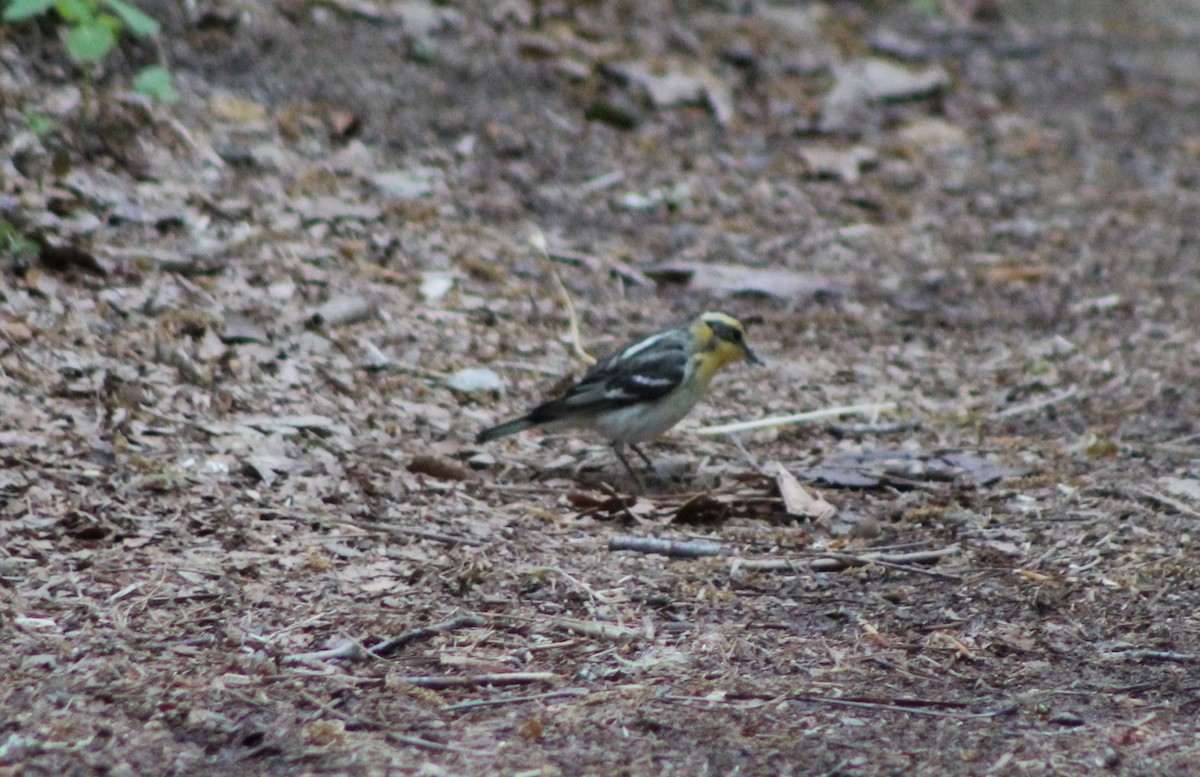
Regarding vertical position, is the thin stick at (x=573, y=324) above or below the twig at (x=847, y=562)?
below

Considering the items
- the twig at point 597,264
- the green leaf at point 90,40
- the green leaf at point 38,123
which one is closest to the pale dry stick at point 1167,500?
the twig at point 597,264

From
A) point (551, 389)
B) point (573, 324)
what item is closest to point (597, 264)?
point (573, 324)

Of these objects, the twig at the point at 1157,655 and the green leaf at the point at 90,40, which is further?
the green leaf at the point at 90,40

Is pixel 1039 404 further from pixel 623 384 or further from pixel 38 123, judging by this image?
pixel 38 123

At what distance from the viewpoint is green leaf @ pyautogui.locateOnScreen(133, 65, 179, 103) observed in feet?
28.9

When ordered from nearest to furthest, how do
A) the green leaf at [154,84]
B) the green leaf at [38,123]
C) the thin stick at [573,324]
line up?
the thin stick at [573,324], the green leaf at [38,123], the green leaf at [154,84]

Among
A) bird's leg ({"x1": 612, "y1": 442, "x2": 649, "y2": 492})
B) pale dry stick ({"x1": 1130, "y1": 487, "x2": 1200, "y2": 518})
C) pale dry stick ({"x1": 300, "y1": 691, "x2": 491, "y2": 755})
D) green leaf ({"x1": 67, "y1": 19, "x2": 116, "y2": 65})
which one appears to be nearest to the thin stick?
bird's leg ({"x1": 612, "y1": 442, "x2": 649, "y2": 492})

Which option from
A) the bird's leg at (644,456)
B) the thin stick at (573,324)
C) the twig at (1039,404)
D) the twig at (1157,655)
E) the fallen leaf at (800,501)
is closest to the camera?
the twig at (1157,655)

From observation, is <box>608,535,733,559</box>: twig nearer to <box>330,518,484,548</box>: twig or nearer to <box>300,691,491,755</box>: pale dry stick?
<box>330,518,484,548</box>: twig

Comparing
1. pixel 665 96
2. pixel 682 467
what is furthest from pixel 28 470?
pixel 665 96

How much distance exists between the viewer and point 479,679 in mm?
4473

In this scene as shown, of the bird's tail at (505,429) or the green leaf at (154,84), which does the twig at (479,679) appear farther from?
the green leaf at (154,84)

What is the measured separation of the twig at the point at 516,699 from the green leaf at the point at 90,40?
4911 mm

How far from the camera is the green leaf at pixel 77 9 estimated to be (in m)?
7.77
